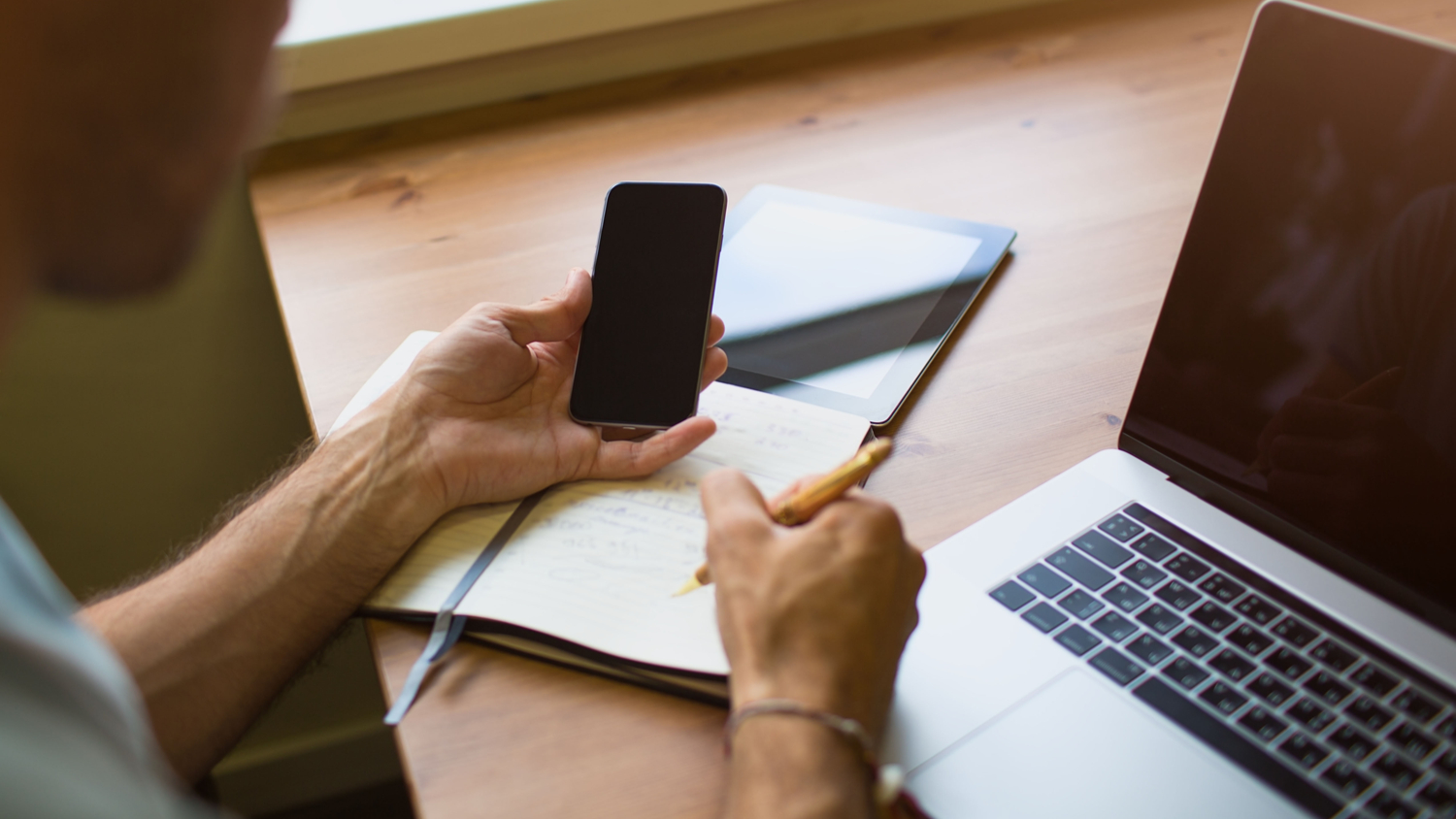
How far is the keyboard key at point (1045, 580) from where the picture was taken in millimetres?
541

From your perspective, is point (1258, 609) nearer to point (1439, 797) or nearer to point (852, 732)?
point (1439, 797)

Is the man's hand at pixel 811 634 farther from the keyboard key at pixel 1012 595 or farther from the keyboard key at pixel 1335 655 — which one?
the keyboard key at pixel 1335 655

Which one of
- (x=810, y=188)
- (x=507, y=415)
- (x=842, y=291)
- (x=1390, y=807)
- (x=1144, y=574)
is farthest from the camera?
(x=810, y=188)

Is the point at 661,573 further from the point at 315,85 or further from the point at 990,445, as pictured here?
the point at 315,85

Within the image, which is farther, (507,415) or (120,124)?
(507,415)

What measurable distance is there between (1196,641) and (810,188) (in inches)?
23.3

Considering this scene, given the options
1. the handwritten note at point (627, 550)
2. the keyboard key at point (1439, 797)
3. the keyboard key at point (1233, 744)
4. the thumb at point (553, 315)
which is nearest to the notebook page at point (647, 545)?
the handwritten note at point (627, 550)

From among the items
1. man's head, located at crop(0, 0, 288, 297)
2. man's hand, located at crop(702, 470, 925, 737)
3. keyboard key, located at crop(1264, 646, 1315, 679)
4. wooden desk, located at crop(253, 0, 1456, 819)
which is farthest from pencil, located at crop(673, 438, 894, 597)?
man's head, located at crop(0, 0, 288, 297)

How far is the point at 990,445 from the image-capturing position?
68 centimetres

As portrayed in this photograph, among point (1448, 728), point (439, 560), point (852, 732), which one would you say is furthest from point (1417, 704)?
point (439, 560)

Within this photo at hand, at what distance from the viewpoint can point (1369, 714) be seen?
0.47 meters

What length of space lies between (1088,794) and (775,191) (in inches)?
25.4

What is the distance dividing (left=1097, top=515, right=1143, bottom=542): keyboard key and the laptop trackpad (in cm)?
11

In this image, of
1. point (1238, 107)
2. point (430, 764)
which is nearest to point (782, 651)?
point (430, 764)
